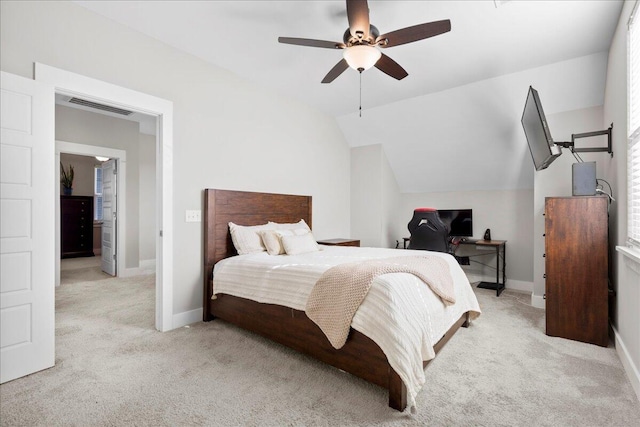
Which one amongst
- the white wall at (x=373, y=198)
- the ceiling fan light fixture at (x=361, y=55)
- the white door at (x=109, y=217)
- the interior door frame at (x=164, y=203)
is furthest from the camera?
the white door at (x=109, y=217)

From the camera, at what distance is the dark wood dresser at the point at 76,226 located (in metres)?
7.06

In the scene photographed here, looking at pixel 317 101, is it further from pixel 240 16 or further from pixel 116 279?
pixel 116 279

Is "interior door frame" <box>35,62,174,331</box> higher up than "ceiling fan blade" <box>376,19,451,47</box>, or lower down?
lower down

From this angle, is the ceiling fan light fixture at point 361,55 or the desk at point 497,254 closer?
the ceiling fan light fixture at point 361,55

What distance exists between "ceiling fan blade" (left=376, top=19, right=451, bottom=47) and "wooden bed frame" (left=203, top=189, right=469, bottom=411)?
6.75 ft

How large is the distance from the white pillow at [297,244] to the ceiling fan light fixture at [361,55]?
1.83 m

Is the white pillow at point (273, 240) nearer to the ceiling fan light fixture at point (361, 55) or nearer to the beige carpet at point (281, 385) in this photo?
the beige carpet at point (281, 385)

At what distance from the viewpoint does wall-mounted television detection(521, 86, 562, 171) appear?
2775 mm

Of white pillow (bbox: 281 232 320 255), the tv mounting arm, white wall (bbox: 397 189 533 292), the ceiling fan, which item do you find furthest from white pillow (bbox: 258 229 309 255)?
white wall (bbox: 397 189 533 292)

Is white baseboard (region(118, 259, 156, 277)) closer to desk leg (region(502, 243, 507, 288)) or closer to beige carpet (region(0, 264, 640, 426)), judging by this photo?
beige carpet (region(0, 264, 640, 426))

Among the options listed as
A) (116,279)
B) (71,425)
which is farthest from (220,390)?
(116,279)

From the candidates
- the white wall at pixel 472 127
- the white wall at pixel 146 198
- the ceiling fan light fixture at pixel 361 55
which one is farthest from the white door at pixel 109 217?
the ceiling fan light fixture at pixel 361 55

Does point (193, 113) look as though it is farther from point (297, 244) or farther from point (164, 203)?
point (297, 244)

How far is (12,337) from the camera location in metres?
2.07
